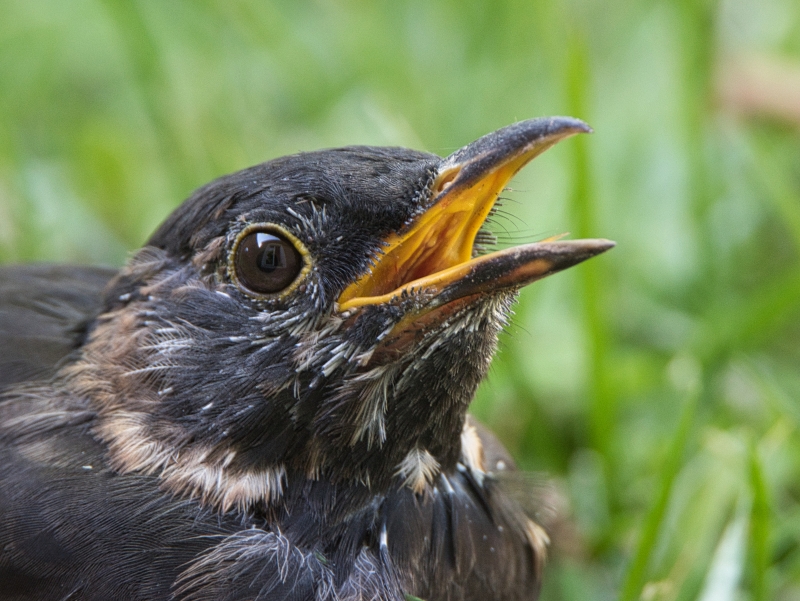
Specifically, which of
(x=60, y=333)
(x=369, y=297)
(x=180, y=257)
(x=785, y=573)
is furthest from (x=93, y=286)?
(x=785, y=573)

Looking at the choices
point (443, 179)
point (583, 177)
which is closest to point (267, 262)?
point (443, 179)

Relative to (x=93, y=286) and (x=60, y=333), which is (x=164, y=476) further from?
(x=93, y=286)

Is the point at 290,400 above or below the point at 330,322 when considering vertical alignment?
below

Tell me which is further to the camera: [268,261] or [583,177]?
[583,177]

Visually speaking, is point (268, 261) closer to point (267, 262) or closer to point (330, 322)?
point (267, 262)

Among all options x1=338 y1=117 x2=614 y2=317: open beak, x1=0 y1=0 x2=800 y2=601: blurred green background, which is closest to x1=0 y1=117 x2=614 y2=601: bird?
x1=338 y1=117 x2=614 y2=317: open beak

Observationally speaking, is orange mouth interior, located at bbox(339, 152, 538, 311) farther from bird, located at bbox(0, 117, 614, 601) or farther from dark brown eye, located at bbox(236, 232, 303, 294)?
dark brown eye, located at bbox(236, 232, 303, 294)

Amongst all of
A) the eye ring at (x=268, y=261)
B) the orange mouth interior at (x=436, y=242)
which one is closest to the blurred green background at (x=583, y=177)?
the orange mouth interior at (x=436, y=242)

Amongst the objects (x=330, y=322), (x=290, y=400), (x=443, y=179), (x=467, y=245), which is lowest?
(x=290, y=400)
